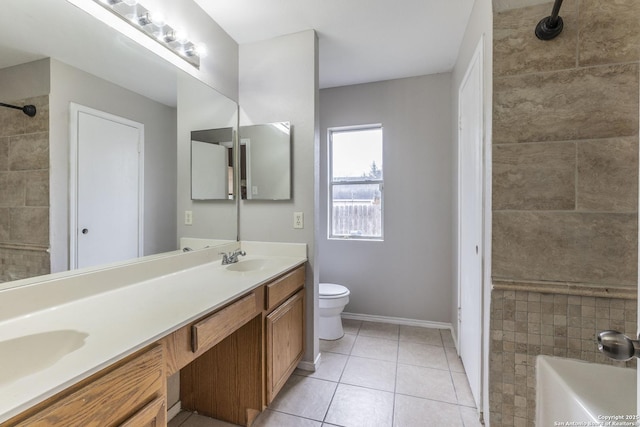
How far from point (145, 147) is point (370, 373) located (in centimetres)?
200

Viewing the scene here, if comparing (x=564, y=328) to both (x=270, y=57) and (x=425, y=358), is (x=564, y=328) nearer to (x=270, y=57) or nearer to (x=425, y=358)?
(x=425, y=358)

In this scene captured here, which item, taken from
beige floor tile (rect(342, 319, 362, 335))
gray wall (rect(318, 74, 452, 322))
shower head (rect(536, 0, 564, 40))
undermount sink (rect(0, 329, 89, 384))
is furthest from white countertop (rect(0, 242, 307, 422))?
shower head (rect(536, 0, 564, 40))

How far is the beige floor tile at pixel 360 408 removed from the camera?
1.52 metres

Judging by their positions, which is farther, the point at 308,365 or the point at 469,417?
the point at 308,365

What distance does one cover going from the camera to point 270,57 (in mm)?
2023

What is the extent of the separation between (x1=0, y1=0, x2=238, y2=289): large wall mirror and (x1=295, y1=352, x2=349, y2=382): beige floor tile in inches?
52.3

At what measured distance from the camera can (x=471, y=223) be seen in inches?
69.6

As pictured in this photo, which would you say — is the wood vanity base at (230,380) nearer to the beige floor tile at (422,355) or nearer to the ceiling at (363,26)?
the beige floor tile at (422,355)

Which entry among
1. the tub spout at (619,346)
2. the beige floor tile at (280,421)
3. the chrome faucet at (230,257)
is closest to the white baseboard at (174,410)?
the beige floor tile at (280,421)

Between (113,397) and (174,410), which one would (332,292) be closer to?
(174,410)

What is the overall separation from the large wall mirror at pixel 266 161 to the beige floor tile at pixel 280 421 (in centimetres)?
131

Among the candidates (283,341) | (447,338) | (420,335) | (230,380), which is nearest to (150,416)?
(230,380)

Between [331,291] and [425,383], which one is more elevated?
[331,291]

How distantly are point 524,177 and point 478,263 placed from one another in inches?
21.3
